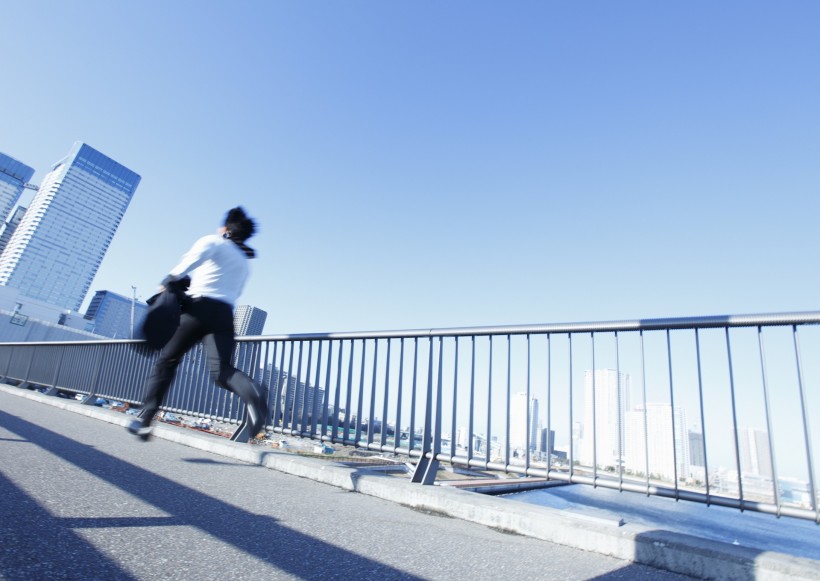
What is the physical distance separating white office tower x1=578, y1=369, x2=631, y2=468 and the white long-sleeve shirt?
9.33 feet

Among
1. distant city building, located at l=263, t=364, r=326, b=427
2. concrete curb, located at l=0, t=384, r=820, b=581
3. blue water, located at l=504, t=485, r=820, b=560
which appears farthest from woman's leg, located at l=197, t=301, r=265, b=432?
blue water, located at l=504, t=485, r=820, b=560

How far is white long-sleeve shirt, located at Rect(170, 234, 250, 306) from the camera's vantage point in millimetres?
3051

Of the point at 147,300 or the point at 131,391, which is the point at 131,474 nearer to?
the point at 147,300

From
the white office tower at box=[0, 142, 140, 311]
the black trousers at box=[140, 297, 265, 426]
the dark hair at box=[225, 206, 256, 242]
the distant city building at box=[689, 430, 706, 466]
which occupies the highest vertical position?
the white office tower at box=[0, 142, 140, 311]

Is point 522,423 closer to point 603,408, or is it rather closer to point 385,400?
point 603,408

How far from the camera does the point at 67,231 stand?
163 metres

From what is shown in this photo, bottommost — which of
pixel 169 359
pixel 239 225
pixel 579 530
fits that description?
pixel 579 530

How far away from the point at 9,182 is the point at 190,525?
676ft

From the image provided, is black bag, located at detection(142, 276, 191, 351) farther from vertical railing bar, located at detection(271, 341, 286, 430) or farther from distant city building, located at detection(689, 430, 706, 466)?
distant city building, located at detection(689, 430, 706, 466)

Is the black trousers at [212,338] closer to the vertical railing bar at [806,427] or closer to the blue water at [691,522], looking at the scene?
the blue water at [691,522]

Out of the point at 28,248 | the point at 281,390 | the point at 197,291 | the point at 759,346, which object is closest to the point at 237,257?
the point at 197,291

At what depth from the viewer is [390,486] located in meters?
3.19

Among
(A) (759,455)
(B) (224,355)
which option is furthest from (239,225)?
(A) (759,455)

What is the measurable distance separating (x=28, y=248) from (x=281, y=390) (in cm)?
20133
